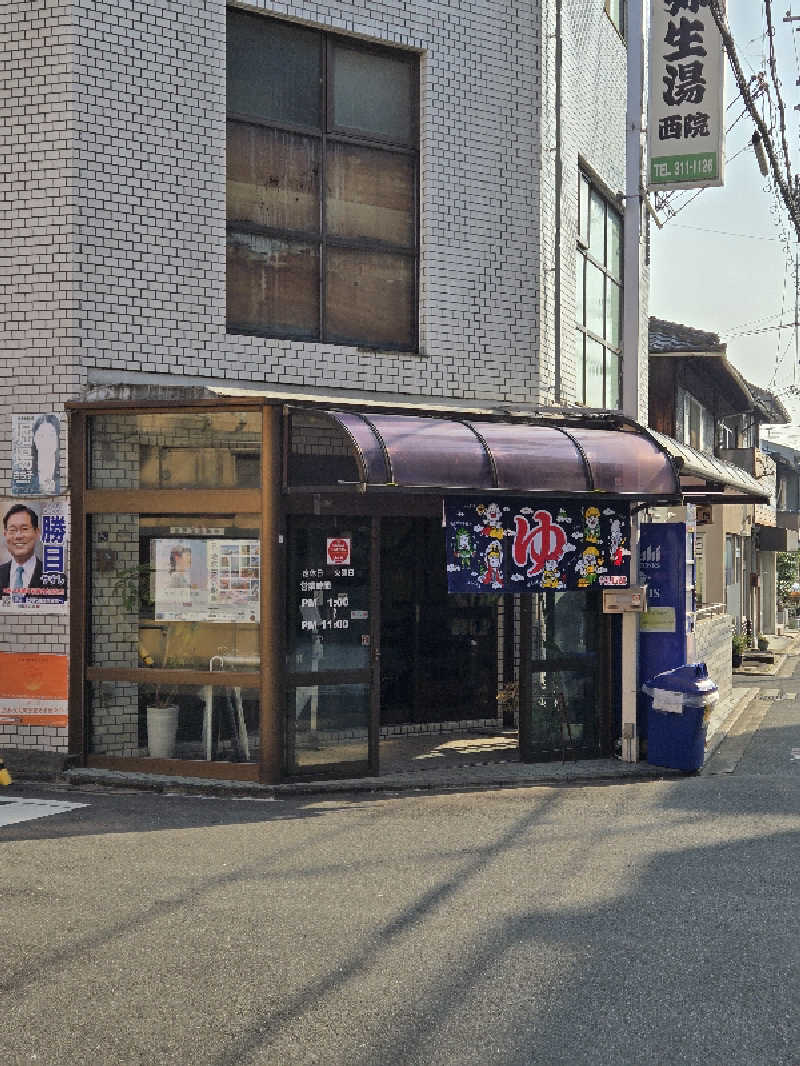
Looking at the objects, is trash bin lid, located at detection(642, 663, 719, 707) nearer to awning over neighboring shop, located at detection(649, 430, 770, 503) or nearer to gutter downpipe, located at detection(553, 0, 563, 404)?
awning over neighboring shop, located at detection(649, 430, 770, 503)

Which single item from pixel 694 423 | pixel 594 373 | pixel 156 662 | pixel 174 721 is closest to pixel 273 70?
pixel 156 662

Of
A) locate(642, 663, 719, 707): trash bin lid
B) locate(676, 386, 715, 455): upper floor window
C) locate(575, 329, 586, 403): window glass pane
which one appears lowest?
locate(642, 663, 719, 707): trash bin lid

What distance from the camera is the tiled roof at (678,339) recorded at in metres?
24.8

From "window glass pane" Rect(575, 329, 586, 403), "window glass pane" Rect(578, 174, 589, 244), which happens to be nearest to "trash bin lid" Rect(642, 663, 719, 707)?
"window glass pane" Rect(575, 329, 586, 403)

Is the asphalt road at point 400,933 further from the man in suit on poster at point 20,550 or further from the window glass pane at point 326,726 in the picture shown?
the man in suit on poster at point 20,550

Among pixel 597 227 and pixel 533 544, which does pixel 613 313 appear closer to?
pixel 597 227

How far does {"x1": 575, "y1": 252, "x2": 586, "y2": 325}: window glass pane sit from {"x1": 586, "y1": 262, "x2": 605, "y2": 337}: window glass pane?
0.24 m

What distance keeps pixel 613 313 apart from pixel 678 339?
839 centimetres

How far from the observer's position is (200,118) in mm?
12180

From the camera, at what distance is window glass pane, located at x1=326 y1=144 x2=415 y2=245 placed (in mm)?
13086

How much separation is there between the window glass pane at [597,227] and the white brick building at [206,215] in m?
2.03

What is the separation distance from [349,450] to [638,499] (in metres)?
2.98

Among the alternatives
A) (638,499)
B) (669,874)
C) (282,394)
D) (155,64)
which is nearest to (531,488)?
(638,499)

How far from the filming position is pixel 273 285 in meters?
12.8
